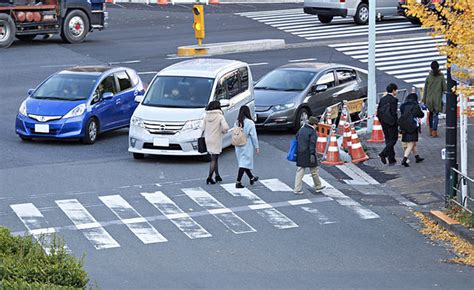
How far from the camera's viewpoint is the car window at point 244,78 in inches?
909

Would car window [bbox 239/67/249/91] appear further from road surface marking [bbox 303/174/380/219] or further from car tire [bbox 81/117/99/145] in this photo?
road surface marking [bbox 303/174/380/219]

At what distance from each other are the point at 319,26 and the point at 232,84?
767 inches

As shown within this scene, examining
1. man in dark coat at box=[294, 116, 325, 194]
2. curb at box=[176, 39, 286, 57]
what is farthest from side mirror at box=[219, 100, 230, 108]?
curb at box=[176, 39, 286, 57]

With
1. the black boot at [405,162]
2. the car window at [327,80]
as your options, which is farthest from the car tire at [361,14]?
the black boot at [405,162]

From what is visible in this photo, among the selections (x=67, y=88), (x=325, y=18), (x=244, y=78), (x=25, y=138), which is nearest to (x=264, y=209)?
(x=244, y=78)

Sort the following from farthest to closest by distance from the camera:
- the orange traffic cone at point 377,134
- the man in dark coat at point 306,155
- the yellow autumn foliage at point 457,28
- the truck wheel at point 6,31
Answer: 1. the truck wheel at point 6,31
2. the orange traffic cone at point 377,134
3. the man in dark coat at point 306,155
4. the yellow autumn foliage at point 457,28

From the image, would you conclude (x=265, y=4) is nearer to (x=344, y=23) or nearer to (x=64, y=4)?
(x=344, y=23)

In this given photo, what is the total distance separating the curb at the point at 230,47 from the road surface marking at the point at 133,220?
54.5 ft

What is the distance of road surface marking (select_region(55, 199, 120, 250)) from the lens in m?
15.3

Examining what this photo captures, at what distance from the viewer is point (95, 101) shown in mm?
22938

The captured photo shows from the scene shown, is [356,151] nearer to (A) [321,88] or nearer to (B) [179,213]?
(A) [321,88]

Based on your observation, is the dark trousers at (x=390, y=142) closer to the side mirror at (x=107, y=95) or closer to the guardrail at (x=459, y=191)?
the guardrail at (x=459, y=191)

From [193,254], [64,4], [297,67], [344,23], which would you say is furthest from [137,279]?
[344,23]

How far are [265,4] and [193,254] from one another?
3526 centimetres
